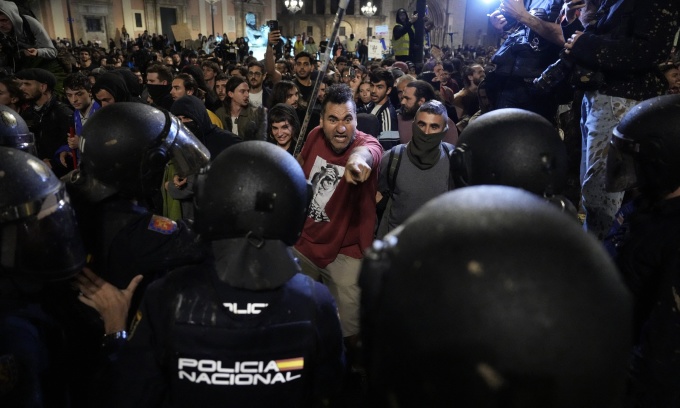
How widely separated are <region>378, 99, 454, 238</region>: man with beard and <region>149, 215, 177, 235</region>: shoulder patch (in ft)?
5.73

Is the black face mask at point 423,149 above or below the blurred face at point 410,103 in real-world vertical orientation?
below

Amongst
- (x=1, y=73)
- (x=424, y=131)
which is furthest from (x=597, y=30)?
(x=1, y=73)

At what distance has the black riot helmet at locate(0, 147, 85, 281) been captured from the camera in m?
1.66

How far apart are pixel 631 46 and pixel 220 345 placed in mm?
3067

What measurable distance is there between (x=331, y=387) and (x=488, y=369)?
110 centimetres

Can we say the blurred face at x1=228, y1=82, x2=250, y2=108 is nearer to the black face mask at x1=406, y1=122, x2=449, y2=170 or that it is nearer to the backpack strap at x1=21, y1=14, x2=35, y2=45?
the black face mask at x1=406, y1=122, x2=449, y2=170

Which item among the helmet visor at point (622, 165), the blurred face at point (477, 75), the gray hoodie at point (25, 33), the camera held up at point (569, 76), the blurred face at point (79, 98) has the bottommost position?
the blurred face at point (79, 98)

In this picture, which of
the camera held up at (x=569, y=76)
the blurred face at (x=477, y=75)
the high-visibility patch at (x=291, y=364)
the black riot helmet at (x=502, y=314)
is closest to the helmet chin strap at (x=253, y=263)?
the high-visibility patch at (x=291, y=364)

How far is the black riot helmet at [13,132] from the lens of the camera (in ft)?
9.23

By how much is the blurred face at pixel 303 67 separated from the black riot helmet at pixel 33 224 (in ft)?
18.0

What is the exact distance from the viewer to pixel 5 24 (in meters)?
5.94

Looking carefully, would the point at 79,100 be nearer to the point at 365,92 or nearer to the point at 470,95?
the point at 365,92

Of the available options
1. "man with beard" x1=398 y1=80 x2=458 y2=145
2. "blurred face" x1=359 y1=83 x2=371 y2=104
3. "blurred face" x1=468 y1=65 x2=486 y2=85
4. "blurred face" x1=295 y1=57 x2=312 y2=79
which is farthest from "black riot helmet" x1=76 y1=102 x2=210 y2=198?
"blurred face" x1=468 y1=65 x2=486 y2=85

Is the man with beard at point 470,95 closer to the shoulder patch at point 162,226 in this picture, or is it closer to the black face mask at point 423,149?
the black face mask at point 423,149
